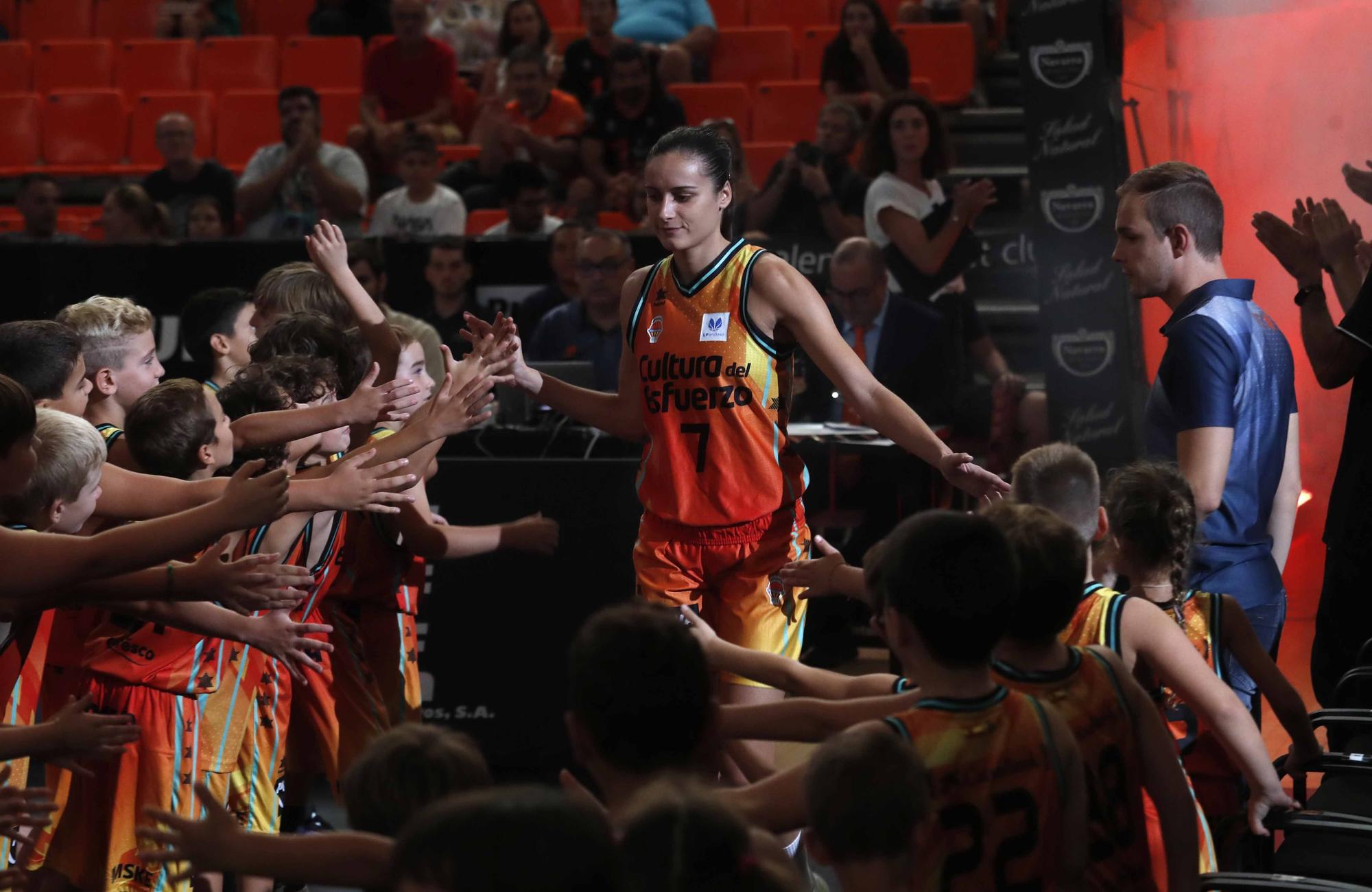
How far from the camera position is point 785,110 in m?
10.7

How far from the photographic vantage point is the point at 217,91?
40.9 feet

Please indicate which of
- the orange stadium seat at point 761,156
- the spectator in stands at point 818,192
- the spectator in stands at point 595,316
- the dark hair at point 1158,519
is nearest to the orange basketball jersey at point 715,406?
the dark hair at point 1158,519

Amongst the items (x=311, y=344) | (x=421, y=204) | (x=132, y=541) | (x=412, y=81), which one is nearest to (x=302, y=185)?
(x=421, y=204)

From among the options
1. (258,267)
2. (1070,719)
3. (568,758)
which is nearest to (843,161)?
(258,267)

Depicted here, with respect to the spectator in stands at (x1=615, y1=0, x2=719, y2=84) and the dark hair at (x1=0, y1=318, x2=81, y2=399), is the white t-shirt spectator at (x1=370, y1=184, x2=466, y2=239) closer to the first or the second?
the spectator in stands at (x1=615, y1=0, x2=719, y2=84)

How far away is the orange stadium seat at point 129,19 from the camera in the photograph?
13.3 metres

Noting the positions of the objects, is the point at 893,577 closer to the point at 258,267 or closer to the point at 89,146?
the point at 258,267

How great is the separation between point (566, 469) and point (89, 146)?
7.80 metres

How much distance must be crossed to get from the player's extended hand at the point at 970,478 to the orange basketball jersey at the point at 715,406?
55 centimetres

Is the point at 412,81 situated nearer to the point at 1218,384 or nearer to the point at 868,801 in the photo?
the point at 1218,384

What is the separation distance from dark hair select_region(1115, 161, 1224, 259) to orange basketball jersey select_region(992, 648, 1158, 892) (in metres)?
1.74

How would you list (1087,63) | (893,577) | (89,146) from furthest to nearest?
(89,146) < (1087,63) < (893,577)

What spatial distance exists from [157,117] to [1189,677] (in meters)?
11.0

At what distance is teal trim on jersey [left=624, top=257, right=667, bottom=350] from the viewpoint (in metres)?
4.33
